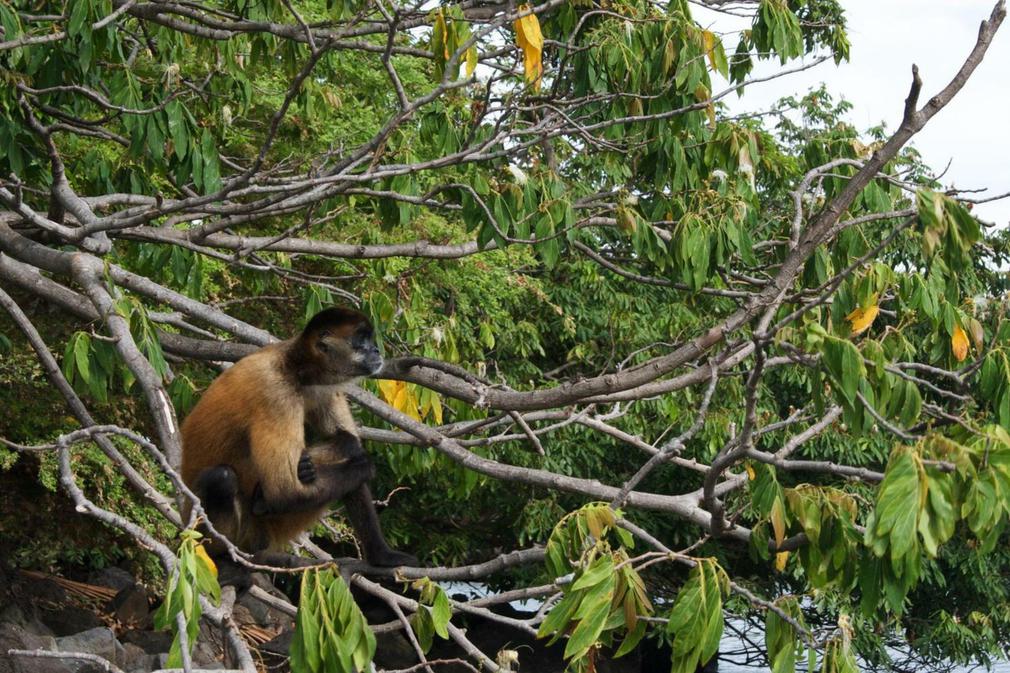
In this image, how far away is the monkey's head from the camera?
5766mm

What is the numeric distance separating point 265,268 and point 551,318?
8.88 metres

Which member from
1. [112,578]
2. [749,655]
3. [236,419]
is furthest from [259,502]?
[749,655]

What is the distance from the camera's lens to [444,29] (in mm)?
5211

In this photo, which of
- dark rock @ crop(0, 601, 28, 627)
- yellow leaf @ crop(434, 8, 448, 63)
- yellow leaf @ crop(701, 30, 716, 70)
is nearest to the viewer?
yellow leaf @ crop(434, 8, 448, 63)

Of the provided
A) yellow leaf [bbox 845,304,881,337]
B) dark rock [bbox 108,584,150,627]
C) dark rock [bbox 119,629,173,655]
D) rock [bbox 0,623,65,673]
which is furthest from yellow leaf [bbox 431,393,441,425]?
dark rock [bbox 108,584,150,627]

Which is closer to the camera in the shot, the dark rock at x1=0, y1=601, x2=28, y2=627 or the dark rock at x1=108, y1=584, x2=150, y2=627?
the dark rock at x1=0, y1=601, x2=28, y2=627

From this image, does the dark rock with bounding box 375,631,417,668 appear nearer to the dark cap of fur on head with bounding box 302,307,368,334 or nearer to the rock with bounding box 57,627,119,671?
the rock with bounding box 57,627,119,671

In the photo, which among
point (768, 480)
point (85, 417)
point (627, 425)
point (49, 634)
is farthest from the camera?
point (627, 425)

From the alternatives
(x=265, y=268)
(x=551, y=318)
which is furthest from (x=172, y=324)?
(x=551, y=318)

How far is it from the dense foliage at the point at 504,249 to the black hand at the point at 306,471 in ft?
1.35

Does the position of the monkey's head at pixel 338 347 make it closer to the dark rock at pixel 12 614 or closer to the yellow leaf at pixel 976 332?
the yellow leaf at pixel 976 332

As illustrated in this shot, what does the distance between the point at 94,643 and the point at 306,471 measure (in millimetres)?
5256

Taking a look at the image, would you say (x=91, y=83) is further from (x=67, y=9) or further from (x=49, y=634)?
(x=49, y=634)

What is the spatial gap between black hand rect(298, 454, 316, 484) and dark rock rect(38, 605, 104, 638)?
22.0 feet
